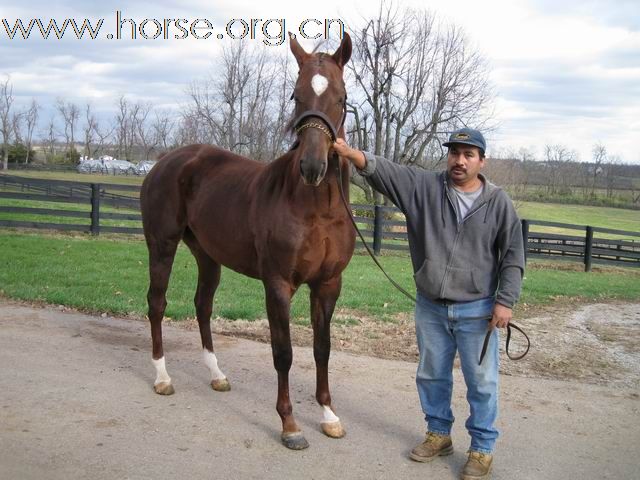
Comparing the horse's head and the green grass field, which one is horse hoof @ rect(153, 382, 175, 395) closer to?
the green grass field

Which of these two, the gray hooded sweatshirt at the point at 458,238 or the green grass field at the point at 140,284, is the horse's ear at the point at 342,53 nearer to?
the gray hooded sweatshirt at the point at 458,238

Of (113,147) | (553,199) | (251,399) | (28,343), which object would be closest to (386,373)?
(251,399)

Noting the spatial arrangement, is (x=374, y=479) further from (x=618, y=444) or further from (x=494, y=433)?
(x=618, y=444)

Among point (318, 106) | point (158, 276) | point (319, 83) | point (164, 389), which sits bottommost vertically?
point (164, 389)

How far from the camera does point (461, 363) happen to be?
354cm

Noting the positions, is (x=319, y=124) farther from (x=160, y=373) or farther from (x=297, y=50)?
(x=160, y=373)

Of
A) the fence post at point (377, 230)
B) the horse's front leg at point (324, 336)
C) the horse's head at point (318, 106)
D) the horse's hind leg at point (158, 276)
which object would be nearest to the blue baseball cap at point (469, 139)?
the horse's head at point (318, 106)

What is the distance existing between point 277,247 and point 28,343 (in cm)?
321

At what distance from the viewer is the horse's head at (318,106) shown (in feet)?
10.3

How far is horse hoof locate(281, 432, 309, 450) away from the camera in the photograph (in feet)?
12.2

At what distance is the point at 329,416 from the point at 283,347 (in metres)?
0.60

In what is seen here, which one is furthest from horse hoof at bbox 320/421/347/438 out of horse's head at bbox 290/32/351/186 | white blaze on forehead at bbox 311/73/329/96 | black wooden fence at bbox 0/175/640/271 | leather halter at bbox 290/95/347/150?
black wooden fence at bbox 0/175/640/271

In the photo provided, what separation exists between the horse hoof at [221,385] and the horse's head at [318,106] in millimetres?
2281

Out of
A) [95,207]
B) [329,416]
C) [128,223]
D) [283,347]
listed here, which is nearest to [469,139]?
[283,347]
